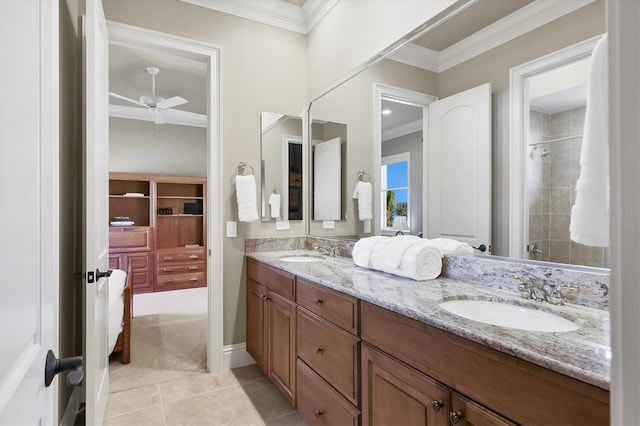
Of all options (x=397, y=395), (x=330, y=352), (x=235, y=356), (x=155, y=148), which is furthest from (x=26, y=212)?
(x=155, y=148)

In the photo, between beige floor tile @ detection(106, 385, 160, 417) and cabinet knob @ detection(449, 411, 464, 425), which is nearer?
cabinet knob @ detection(449, 411, 464, 425)

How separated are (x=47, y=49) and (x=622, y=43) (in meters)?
0.97

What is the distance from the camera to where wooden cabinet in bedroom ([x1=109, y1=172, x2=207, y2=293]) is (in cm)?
519

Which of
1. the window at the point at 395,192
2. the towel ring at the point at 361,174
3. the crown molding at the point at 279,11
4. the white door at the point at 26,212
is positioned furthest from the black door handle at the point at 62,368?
the crown molding at the point at 279,11

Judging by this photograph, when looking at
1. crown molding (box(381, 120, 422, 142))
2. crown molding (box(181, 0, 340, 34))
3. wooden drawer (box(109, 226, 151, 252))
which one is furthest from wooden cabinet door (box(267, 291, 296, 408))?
wooden drawer (box(109, 226, 151, 252))

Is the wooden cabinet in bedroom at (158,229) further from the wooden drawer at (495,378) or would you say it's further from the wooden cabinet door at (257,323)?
the wooden drawer at (495,378)

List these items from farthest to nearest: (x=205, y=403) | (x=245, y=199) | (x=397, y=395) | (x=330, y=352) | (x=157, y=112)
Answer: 1. (x=157, y=112)
2. (x=245, y=199)
3. (x=205, y=403)
4. (x=330, y=352)
5. (x=397, y=395)

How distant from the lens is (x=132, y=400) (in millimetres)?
2219

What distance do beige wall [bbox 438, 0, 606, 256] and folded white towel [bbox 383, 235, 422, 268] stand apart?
37 centimetres

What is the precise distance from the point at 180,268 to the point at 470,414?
17.4ft

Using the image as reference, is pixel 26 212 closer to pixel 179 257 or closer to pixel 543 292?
pixel 543 292

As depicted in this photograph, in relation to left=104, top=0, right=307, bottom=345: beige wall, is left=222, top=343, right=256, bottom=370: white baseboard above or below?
below

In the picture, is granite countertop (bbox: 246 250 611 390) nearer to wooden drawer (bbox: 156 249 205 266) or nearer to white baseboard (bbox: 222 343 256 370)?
white baseboard (bbox: 222 343 256 370)

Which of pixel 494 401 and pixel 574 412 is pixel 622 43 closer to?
pixel 574 412
